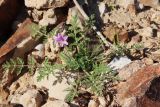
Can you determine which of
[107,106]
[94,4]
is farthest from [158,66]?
[94,4]

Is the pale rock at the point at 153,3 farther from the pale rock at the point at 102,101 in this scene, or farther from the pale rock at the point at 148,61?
the pale rock at the point at 102,101

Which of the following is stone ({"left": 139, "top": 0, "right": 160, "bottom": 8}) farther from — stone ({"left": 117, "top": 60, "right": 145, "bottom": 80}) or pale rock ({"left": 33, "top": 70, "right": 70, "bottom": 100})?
pale rock ({"left": 33, "top": 70, "right": 70, "bottom": 100})

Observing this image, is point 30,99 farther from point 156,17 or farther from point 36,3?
point 156,17

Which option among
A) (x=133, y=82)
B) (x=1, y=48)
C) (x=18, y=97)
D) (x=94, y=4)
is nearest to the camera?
(x=133, y=82)

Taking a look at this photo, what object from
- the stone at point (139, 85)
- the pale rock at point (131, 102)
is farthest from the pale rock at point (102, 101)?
the pale rock at point (131, 102)

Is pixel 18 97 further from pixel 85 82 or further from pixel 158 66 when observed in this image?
pixel 158 66

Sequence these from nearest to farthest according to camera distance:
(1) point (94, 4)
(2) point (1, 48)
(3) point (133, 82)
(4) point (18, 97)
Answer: (3) point (133, 82) < (4) point (18, 97) < (2) point (1, 48) < (1) point (94, 4)

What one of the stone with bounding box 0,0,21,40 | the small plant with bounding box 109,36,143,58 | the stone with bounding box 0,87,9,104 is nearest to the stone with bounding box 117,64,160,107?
the small plant with bounding box 109,36,143,58

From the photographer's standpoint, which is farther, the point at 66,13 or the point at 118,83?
the point at 66,13
